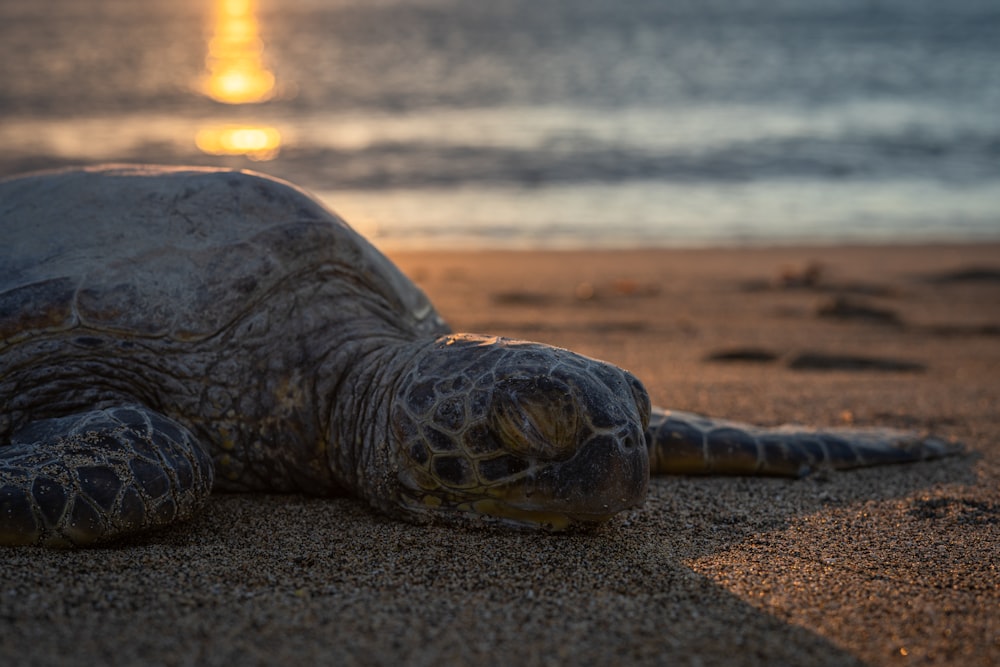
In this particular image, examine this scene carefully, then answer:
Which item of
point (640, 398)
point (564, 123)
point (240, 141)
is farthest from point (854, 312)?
point (240, 141)

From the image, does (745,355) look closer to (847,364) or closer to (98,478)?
(847,364)

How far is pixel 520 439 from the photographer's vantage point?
8.14ft

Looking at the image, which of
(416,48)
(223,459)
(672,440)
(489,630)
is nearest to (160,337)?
(223,459)

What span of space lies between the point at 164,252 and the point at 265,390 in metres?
0.58

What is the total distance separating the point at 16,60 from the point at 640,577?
32.7 m

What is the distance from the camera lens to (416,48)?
35.6 metres

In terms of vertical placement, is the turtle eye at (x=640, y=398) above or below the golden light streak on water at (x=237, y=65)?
below

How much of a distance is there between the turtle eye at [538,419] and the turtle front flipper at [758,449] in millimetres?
1029

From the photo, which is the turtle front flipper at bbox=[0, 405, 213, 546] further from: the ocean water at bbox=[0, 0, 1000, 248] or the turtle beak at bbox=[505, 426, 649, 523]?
the ocean water at bbox=[0, 0, 1000, 248]

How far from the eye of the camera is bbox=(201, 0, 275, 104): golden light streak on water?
81.7 feet

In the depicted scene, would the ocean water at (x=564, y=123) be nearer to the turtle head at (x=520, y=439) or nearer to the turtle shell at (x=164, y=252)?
the turtle shell at (x=164, y=252)

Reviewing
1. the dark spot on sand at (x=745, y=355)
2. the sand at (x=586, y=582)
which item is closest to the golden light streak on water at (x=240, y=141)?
the dark spot on sand at (x=745, y=355)

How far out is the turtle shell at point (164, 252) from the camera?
2953 millimetres

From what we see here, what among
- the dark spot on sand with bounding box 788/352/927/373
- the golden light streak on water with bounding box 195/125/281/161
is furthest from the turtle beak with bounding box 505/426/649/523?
the golden light streak on water with bounding box 195/125/281/161
